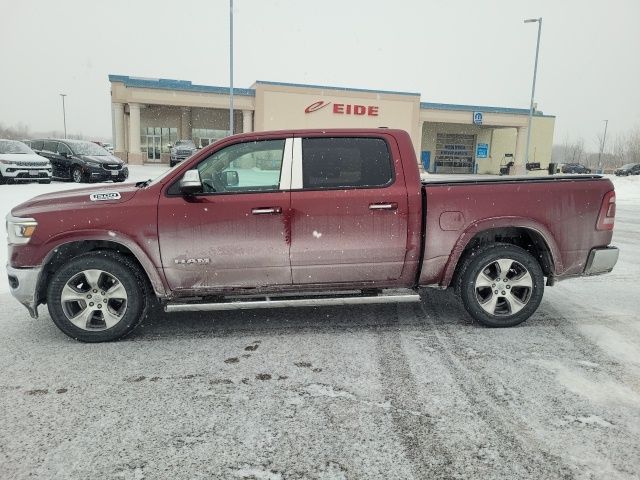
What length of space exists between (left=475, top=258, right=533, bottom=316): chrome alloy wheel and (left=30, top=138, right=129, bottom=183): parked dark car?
17552mm

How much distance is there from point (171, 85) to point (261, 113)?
7.02m

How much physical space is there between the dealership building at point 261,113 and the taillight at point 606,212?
112 ft

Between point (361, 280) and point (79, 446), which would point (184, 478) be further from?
point (361, 280)

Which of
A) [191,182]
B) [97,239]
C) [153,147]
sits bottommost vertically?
[97,239]

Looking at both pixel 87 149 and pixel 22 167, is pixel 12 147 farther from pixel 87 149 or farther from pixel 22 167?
pixel 87 149

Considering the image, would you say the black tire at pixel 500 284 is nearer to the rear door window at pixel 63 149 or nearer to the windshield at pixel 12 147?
the windshield at pixel 12 147

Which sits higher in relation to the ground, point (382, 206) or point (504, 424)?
point (382, 206)

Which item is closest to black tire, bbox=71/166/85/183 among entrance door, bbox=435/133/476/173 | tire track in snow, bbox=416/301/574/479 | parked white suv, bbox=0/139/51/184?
parked white suv, bbox=0/139/51/184

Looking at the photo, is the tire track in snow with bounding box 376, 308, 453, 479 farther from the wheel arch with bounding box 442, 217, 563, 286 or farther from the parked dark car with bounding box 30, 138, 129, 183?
the parked dark car with bounding box 30, 138, 129, 183

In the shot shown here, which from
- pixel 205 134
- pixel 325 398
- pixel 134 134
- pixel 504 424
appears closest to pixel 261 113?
pixel 205 134

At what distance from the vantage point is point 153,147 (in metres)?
41.3

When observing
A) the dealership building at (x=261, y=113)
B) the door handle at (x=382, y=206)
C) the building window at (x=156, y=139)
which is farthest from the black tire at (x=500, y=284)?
the building window at (x=156, y=139)

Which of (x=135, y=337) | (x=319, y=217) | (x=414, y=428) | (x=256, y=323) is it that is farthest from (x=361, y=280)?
(x=135, y=337)

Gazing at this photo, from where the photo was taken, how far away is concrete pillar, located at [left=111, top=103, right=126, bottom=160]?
36.8 metres
